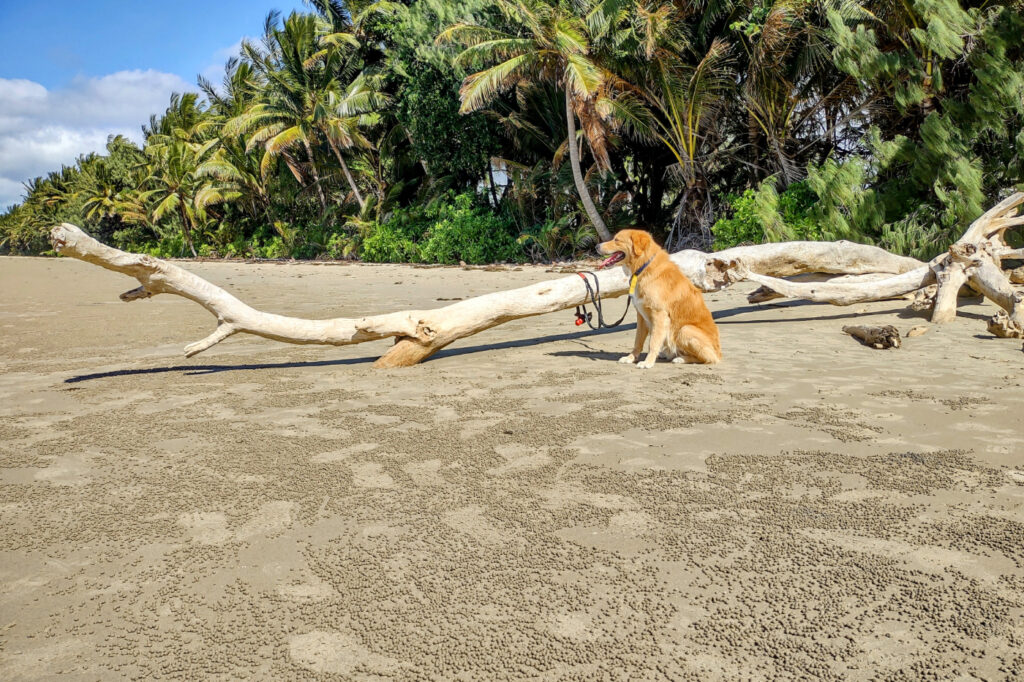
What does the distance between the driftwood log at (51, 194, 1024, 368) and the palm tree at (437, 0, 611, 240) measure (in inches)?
389

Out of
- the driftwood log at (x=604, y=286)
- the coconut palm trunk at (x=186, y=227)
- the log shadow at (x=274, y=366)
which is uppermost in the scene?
the coconut palm trunk at (x=186, y=227)

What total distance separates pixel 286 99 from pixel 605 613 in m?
30.7

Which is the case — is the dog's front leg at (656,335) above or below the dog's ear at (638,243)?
below

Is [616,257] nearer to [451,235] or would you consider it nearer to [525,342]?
[525,342]

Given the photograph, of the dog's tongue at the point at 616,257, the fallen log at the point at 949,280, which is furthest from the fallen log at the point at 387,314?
the dog's tongue at the point at 616,257

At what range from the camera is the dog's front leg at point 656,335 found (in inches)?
245

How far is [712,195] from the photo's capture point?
2055 cm

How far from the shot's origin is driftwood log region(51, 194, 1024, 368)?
19.9 ft

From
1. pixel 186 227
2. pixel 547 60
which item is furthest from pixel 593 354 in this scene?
pixel 186 227

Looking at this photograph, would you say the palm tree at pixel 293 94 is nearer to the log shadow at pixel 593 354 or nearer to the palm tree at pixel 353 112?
the palm tree at pixel 353 112

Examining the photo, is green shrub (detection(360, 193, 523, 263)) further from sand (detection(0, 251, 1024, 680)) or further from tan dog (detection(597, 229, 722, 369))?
sand (detection(0, 251, 1024, 680))

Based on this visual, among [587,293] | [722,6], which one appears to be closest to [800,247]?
[587,293]

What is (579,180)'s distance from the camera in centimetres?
1958

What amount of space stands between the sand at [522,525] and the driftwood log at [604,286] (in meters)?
0.57
